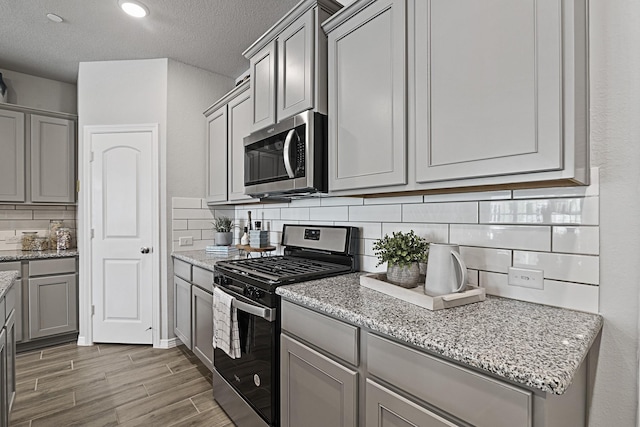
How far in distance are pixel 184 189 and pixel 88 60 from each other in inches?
58.8

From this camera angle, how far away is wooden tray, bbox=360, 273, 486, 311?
3.68ft

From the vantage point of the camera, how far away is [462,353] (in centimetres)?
80

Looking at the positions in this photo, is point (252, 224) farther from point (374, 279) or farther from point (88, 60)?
point (88, 60)

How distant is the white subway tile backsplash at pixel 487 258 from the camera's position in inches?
50.8

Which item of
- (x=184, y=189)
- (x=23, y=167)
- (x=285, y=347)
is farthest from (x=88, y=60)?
(x=285, y=347)

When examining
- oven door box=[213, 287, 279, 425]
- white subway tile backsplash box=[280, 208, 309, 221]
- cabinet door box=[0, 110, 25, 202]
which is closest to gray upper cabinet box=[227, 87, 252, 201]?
white subway tile backsplash box=[280, 208, 309, 221]

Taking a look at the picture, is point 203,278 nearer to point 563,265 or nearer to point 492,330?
point 492,330

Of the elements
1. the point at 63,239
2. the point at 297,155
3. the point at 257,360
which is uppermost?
the point at 297,155

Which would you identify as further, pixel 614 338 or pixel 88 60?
pixel 88 60

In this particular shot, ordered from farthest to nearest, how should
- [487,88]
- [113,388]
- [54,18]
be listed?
[54,18], [113,388], [487,88]

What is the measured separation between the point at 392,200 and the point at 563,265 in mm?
818

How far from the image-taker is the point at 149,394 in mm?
2238

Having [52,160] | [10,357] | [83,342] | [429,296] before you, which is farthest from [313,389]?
[52,160]

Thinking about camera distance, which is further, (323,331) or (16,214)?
(16,214)
